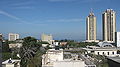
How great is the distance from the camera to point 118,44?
261ft

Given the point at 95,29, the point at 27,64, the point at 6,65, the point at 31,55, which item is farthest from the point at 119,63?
the point at 95,29

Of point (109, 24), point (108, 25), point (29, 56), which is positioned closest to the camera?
point (29, 56)

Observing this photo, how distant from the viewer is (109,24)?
106 metres

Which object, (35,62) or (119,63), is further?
(35,62)

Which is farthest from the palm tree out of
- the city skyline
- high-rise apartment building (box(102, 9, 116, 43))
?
the city skyline

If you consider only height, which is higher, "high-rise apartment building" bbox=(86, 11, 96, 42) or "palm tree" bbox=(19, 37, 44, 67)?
"high-rise apartment building" bbox=(86, 11, 96, 42)

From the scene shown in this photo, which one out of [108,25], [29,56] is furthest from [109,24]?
[29,56]

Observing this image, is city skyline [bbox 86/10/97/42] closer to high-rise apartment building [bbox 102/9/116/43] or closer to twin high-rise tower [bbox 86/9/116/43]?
twin high-rise tower [bbox 86/9/116/43]

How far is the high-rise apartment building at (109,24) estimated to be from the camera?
104 meters

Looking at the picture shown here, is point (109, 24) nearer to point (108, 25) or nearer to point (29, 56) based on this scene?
point (108, 25)

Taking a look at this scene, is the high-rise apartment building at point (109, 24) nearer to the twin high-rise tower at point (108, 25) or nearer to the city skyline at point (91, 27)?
the twin high-rise tower at point (108, 25)

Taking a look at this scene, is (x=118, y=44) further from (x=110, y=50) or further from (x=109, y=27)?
(x=109, y=27)

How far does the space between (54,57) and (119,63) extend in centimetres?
1342

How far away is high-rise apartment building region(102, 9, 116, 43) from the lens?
4090 inches
